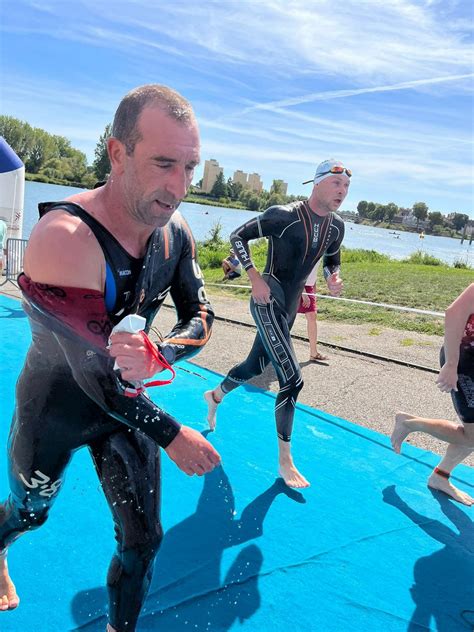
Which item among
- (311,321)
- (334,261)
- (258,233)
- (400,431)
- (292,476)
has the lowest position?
(292,476)

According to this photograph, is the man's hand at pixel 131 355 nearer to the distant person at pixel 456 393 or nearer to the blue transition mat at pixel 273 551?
the blue transition mat at pixel 273 551

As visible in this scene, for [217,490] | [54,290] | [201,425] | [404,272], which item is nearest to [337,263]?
[201,425]

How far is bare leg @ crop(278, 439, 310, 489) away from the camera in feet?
11.5

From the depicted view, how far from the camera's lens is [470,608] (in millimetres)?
2619

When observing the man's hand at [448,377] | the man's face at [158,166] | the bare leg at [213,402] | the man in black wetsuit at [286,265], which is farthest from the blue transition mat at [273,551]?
the man's face at [158,166]

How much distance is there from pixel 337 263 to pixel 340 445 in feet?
4.89

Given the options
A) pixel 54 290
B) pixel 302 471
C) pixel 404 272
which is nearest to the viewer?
pixel 54 290

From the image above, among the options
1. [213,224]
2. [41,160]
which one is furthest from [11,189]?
[41,160]

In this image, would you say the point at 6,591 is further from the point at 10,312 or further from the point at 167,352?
the point at 10,312

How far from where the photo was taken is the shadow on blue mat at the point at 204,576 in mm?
2314

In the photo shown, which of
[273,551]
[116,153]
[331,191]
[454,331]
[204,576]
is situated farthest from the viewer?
[331,191]

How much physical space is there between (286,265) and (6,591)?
8.69 feet

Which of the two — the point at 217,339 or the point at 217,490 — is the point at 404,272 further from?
the point at 217,490

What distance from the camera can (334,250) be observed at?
170 inches
